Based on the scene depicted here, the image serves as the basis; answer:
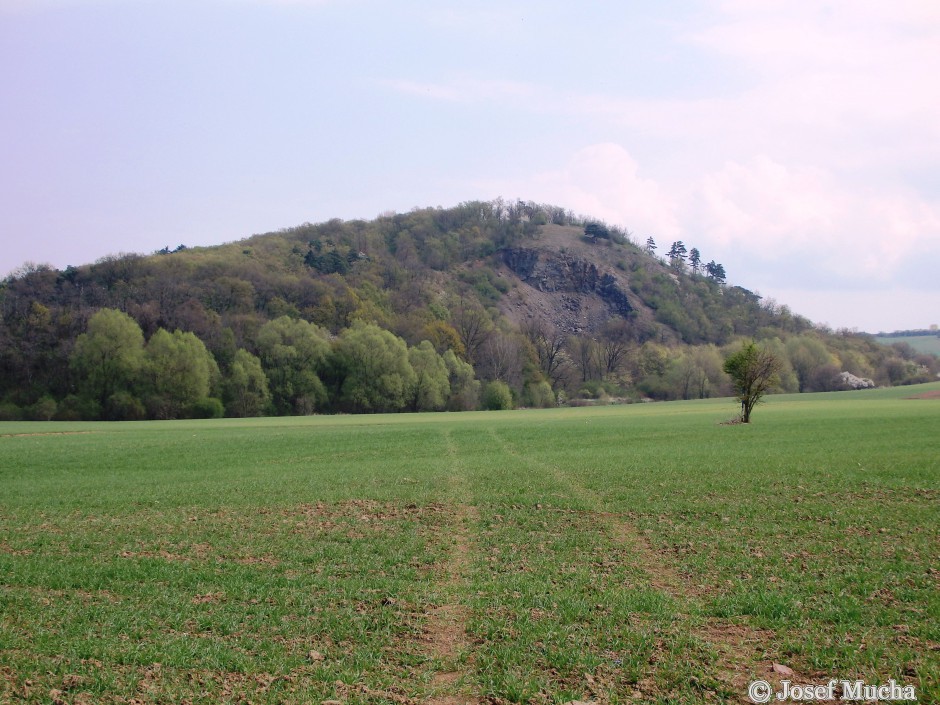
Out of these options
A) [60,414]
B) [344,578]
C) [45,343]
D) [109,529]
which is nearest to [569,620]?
[344,578]

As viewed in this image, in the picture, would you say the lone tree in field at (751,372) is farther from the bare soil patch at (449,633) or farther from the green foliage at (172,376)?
the green foliage at (172,376)

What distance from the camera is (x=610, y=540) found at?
16062 mm

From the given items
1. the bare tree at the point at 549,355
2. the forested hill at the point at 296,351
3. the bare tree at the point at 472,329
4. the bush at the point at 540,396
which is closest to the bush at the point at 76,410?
the forested hill at the point at 296,351

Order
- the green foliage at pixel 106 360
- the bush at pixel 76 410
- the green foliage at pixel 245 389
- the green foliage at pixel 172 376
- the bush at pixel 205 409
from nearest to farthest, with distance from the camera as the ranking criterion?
the bush at pixel 76 410
the green foliage at pixel 106 360
the green foliage at pixel 172 376
the bush at pixel 205 409
the green foliage at pixel 245 389

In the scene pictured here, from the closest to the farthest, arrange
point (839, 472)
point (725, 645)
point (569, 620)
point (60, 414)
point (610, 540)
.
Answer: point (725, 645)
point (569, 620)
point (610, 540)
point (839, 472)
point (60, 414)

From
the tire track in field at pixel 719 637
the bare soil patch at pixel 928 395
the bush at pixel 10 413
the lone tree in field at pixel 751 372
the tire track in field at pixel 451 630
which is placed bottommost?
the bush at pixel 10 413

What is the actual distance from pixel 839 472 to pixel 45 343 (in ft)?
344

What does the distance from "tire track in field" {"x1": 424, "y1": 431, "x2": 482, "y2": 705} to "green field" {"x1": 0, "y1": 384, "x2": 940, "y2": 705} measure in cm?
4

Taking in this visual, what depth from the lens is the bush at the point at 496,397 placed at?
115 meters

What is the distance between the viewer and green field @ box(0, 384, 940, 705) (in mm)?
8758

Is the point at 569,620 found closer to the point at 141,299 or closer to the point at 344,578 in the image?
the point at 344,578

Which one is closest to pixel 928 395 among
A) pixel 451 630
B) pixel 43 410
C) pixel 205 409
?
pixel 205 409

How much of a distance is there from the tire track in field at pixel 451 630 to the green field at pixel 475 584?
0.13 feet

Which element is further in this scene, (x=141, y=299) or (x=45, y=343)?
(x=141, y=299)
